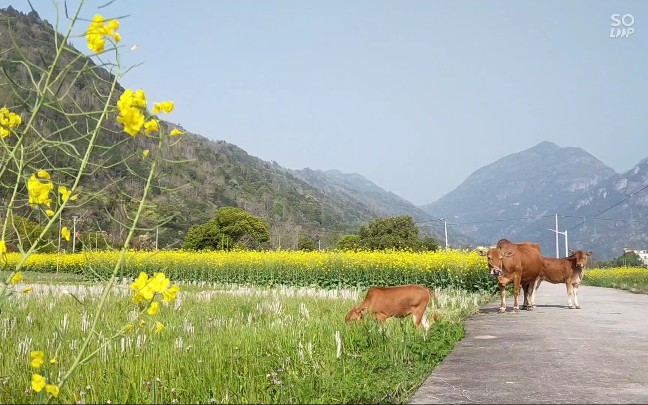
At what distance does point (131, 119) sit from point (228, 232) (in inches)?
2277

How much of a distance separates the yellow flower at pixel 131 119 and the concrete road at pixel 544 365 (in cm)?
254

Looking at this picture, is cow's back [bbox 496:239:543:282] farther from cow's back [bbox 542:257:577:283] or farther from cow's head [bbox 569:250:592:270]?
cow's head [bbox 569:250:592:270]

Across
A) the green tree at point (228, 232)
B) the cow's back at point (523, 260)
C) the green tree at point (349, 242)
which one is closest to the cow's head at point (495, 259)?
the cow's back at point (523, 260)

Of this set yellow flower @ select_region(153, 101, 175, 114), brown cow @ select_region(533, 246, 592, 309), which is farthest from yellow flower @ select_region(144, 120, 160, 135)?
brown cow @ select_region(533, 246, 592, 309)

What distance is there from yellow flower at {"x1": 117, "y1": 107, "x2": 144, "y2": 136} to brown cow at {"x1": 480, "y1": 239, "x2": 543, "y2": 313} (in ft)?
29.2

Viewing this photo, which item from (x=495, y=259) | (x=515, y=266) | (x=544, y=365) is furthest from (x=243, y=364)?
(x=515, y=266)

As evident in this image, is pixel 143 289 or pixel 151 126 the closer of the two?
pixel 143 289

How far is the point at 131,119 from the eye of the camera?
309 cm

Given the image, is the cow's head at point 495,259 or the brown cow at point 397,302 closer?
the brown cow at point 397,302

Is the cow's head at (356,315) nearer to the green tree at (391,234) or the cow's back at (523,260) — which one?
the cow's back at (523,260)

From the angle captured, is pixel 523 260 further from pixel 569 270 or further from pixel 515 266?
pixel 569 270

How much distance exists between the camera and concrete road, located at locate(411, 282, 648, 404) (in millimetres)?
4395

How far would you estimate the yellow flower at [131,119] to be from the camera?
306 cm

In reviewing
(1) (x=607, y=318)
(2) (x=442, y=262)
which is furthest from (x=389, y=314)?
(2) (x=442, y=262)
